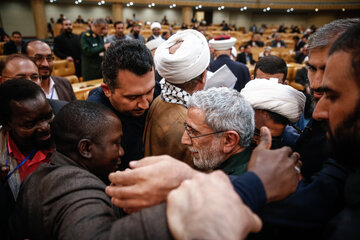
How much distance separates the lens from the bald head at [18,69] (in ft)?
7.11

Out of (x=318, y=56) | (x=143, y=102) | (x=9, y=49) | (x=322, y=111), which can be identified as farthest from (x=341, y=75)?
(x=9, y=49)

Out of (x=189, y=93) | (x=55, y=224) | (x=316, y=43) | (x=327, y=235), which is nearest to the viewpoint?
(x=327, y=235)

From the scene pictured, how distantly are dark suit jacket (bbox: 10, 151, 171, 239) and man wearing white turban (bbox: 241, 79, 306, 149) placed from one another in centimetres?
121

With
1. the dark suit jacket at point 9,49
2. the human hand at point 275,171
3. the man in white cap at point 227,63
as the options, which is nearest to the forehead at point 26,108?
the human hand at point 275,171

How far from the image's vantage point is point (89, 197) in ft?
2.86

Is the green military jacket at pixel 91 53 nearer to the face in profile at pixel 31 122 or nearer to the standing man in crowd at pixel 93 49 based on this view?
the standing man in crowd at pixel 93 49

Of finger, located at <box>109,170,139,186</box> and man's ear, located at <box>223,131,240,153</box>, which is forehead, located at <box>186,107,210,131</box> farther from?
finger, located at <box>109,170,139,186</box>

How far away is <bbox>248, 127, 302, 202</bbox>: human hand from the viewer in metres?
0.80

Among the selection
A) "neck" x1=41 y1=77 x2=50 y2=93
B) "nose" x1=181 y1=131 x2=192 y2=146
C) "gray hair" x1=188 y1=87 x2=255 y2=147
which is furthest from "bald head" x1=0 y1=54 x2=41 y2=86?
"gray hair" x1=188 y1=87 x2=255 y2=147

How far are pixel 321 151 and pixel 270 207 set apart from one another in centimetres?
81

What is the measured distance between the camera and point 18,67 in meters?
2.18

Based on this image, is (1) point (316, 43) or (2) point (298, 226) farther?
(1) point (316, 43)

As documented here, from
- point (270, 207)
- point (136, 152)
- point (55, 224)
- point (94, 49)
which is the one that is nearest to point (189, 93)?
point (136, 152)

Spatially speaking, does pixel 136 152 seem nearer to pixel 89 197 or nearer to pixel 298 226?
pixel 89 197
